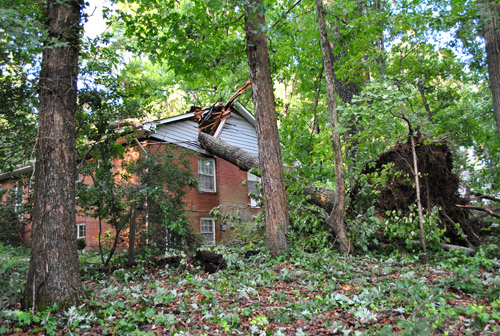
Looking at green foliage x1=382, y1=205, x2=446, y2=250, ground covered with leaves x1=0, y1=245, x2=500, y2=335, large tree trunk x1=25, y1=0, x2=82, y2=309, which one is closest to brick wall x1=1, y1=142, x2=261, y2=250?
green foliage x1=382, y1=205, x2=446, y2=250

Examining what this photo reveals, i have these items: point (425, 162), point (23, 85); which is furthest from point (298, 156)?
point (23, 85)

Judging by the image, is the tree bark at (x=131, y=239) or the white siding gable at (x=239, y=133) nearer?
the tree bark at (x=131, y=239)

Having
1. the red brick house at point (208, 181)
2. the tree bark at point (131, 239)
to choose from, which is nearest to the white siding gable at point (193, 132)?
the red brick house at point (208, 181)

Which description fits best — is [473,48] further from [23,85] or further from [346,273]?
[23,85]

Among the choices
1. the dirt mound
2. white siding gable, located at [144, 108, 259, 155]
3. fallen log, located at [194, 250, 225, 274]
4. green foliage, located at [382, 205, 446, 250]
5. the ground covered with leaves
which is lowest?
the ground covered with leaves

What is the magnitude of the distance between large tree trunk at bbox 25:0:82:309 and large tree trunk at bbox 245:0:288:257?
3843 mm

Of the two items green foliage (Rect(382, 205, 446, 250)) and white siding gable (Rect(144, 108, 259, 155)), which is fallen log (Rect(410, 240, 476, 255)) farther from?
white siding gable (Rect(144, 108, 259, 155))

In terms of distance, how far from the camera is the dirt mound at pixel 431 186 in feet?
25.8

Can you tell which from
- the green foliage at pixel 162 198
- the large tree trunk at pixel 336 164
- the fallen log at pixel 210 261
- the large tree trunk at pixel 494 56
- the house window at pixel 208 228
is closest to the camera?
the fallen log at pixel 210 261

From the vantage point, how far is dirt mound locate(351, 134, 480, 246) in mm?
7879

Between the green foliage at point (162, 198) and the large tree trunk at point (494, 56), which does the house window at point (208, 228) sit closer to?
the green foliage at point (162, 198)

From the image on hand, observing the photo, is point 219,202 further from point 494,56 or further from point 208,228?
point 494,56

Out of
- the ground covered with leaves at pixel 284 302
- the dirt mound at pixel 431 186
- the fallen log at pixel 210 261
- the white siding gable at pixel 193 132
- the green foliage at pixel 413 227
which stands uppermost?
the white siding gable at pixel 193 132

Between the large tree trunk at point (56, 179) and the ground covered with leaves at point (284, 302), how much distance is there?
307 millimetres
